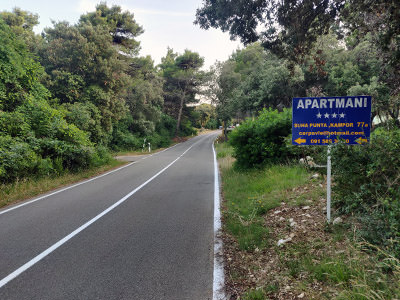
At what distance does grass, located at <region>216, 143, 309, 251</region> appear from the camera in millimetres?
4832

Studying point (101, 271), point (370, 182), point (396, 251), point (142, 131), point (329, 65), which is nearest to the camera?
point (396, 251)

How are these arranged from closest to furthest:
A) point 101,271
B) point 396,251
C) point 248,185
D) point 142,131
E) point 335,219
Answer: point 396,251, point 101,271, point 335,219, point 248,185, point 142,131

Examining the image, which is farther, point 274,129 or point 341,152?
point 274,129

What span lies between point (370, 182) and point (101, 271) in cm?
444

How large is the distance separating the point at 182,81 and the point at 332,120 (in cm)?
4362

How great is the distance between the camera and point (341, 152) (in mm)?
4504

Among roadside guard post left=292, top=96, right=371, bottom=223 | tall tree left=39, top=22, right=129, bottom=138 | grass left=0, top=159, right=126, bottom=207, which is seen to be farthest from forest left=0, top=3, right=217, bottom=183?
roadside guard post left=292, top=96, right=371, bottom=223

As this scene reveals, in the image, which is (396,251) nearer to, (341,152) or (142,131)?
(341,152)

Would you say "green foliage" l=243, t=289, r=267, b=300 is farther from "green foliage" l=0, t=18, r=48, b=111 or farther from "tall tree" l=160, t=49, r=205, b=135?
"tall tree" l=160, t=49, r=205, b=135

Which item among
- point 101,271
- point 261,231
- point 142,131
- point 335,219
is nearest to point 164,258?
point 101,271

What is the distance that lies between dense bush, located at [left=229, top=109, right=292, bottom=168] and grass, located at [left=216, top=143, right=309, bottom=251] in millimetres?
851

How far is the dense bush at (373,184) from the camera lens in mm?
3260

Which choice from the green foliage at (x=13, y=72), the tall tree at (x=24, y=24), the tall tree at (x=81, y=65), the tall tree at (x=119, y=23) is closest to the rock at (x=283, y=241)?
the green foliage at (x=13, y=72)

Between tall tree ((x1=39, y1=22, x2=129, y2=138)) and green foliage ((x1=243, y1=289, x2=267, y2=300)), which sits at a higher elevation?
tall tree ((x1=39, y1=22, x2=129, y2=138))
